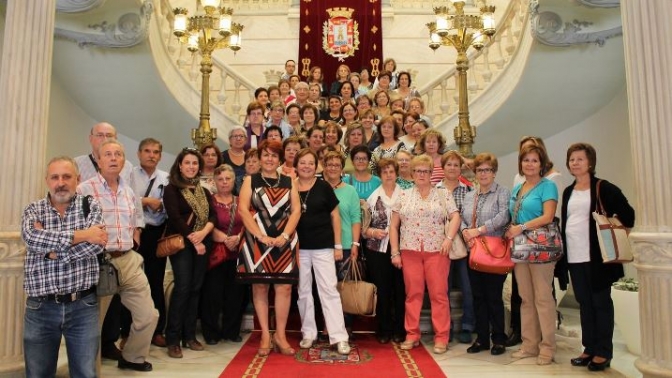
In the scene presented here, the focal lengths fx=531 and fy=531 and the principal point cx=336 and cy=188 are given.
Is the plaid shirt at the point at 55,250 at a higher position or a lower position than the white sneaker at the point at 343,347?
higher

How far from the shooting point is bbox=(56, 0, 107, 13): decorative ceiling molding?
236 inches

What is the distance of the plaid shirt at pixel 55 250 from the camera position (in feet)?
9.63

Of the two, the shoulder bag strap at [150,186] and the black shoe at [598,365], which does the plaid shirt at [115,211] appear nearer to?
the shoulder bag strap at [150,186]

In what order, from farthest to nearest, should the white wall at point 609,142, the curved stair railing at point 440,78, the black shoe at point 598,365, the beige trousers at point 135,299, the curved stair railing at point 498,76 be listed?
the curved stair railing at point 440,78, the curved stair railing at point 498,76, the white wall at point 609,142, the black shoe at point 598,365, the beige trousers at point 135,299

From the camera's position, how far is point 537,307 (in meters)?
4.17

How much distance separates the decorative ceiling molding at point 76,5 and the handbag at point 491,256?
4.97 meters

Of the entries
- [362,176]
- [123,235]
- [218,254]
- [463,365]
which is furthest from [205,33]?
[463,365]

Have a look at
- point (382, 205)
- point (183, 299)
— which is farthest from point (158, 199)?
point (382, 205)

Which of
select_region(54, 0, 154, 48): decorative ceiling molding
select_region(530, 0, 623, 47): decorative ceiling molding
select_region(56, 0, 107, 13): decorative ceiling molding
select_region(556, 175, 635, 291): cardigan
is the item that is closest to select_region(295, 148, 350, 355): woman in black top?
select_region(556, 175, 635, 291): cardigan

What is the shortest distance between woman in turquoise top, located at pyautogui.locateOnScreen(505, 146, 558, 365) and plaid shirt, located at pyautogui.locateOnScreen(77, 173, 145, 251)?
2.88 meters

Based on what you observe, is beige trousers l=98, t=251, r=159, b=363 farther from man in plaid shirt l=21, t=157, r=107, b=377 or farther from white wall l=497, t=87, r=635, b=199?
white wall l=497, t=87, r=635, b=199

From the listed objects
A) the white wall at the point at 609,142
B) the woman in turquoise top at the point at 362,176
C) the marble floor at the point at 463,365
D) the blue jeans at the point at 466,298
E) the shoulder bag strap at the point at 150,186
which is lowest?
the marble floor at the point at 463,365

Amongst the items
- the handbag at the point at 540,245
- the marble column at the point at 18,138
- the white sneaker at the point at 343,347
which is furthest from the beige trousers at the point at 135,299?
the handbag at the point at 540,245

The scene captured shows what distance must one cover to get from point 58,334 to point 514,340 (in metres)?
3.66
